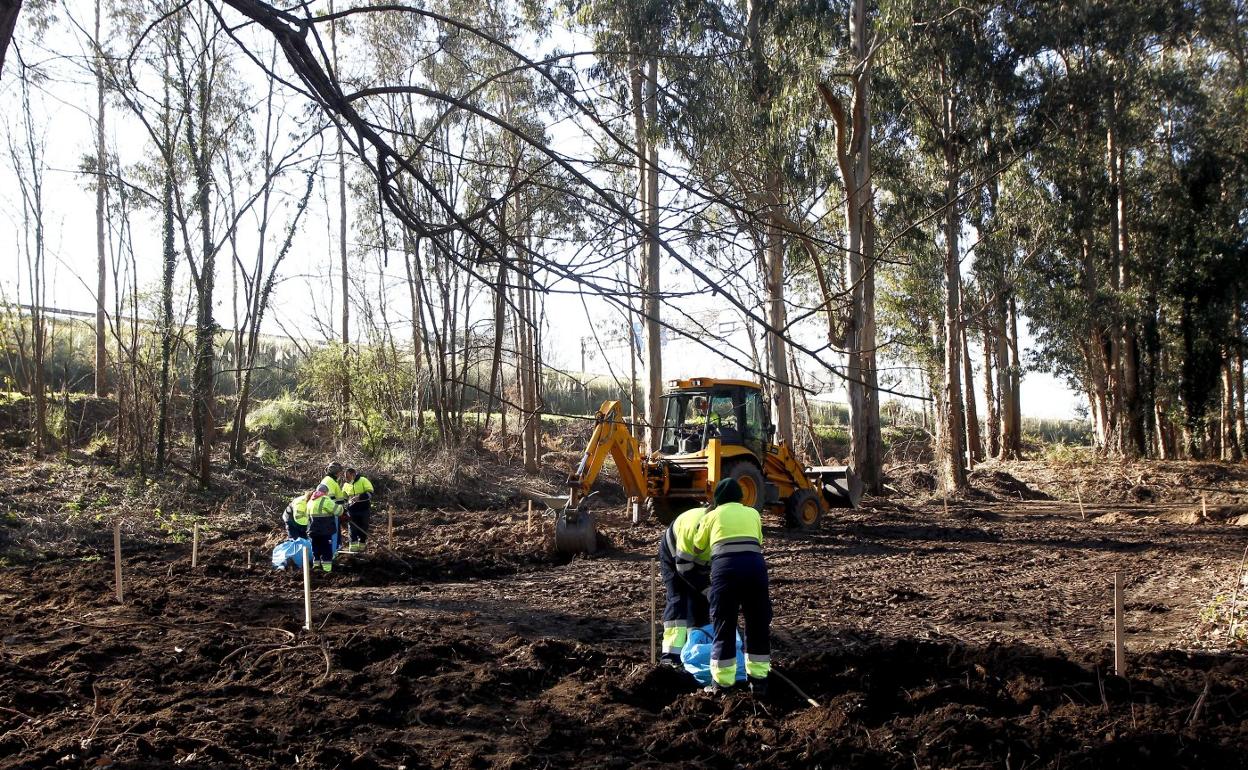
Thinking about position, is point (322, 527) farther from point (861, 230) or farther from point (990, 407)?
point (990, 407)

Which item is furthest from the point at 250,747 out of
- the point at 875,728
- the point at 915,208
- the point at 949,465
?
the point at 915,208

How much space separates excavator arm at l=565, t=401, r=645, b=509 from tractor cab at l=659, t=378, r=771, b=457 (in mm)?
1133

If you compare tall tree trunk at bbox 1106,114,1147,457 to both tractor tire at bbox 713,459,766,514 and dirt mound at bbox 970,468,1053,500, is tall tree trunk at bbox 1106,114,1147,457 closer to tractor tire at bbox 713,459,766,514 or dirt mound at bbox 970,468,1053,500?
dirt mound at bbox 970,468,1053,500

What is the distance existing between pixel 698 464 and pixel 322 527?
5933 mm

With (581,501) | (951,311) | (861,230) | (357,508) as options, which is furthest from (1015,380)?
(357,508)

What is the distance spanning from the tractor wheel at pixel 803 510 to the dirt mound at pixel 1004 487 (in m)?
9.99

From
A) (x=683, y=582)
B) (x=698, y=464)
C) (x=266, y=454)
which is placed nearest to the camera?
(x=683, y=582)

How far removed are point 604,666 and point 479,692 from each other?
106 centimetres

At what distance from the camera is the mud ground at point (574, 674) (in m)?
5.48

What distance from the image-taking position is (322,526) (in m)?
12.2

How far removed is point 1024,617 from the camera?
31.7ft

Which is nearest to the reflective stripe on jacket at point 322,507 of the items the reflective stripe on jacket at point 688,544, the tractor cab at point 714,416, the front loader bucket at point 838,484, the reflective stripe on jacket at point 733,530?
the tractor cab at point 714,416

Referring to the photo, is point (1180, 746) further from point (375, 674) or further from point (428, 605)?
point (428, 605)

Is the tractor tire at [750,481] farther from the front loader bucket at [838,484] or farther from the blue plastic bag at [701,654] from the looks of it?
the blue plastic bag at [701,654]
